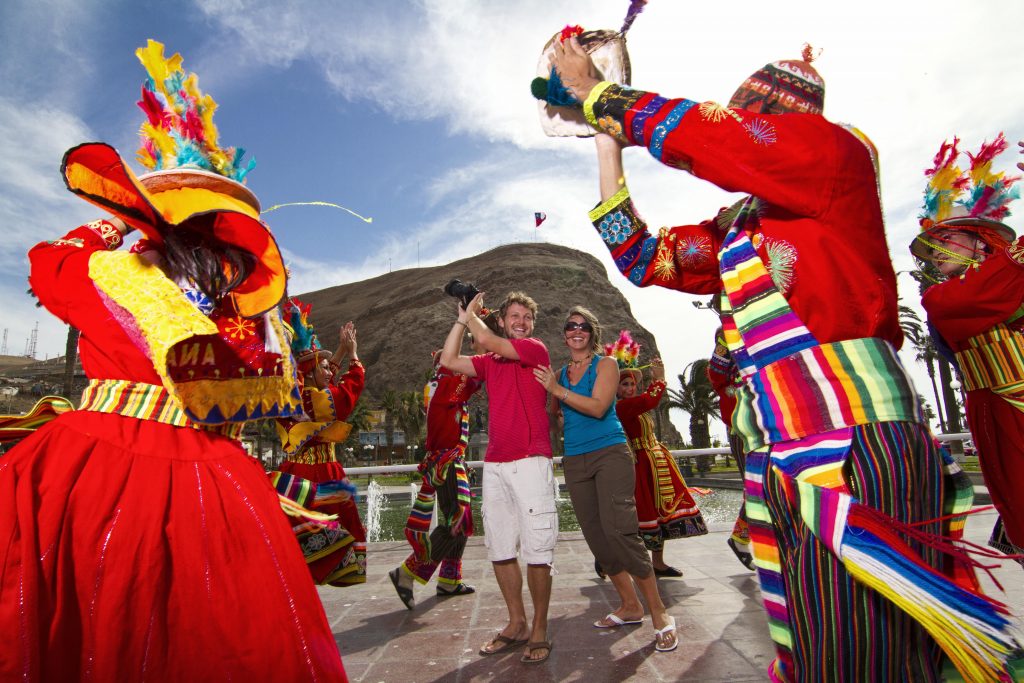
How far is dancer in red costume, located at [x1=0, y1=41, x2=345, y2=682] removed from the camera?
1502 mm

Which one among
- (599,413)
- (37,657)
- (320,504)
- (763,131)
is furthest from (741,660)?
(37,657)

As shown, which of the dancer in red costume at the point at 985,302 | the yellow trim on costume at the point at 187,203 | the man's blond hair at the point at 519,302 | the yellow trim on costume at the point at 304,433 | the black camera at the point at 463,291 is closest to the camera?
the yellow trim on costume at the point at 187,203

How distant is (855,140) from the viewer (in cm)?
165

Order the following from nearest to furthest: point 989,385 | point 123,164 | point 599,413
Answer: point 123,164
point 989,385
point 599,413

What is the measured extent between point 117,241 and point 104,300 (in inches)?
12.1

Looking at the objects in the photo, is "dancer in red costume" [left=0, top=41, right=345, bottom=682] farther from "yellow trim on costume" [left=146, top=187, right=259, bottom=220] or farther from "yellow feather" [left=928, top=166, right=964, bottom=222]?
"yellow feather" [left=928, top=166, right=964, bottom=222]

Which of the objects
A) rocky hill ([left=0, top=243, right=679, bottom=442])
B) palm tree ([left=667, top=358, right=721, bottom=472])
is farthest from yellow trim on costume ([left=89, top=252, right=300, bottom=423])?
rocky hill ([left=0, top=243, right=679, bottom=442])

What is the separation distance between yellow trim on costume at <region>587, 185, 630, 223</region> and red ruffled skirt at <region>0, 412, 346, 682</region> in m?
1.32

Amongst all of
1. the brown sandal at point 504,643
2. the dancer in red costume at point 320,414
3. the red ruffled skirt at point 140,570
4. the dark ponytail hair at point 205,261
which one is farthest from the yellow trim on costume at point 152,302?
the brown sandal at point 504,643

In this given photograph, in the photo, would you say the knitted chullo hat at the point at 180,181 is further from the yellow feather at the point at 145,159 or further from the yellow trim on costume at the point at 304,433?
the yellow trim on costume at the point at 304,433

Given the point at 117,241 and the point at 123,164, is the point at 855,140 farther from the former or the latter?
the point at 117,241

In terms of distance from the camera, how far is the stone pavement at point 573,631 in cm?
304

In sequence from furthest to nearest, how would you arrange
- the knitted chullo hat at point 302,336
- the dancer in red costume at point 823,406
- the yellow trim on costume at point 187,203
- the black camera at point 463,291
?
the black camera at point 463,291
the knitted chullo hat at point 302,336
the yellow trim on costume at point 187,203
the dancer in red costume at point 823,406

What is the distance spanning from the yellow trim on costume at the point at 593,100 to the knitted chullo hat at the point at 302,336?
1857 mm
